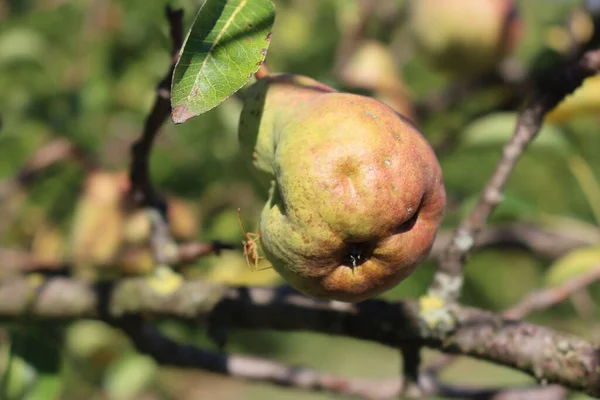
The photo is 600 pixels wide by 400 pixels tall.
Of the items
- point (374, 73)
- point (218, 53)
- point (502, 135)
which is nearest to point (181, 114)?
point (218, 53)

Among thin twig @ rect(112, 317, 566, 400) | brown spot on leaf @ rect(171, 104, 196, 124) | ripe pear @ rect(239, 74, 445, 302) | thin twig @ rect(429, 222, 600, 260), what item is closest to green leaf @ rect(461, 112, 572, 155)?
thin twig @ rect(429, 222, 600, 260)

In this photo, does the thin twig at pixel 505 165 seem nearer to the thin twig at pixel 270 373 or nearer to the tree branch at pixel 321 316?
the tree branch at pixel 321 316

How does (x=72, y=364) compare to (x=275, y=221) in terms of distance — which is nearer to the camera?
(x=275, y=221)

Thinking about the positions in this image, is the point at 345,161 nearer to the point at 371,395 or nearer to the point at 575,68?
the point at 575,68

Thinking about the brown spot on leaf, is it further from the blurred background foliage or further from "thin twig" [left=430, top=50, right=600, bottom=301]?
the blurred background foliage

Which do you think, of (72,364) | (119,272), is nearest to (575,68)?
(119,272)

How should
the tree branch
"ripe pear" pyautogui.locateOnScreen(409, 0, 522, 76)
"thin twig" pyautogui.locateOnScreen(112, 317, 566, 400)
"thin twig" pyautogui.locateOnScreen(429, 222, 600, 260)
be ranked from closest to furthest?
the tree branch, "thin twig" pyautogui.locateOnScreen(112, 317, 566, 400), "thin twig" pyautogui.locateOnScreen(429, 222, 600, 260), "ripe pear" pyautogui.locateOnScreen(409, 0, 522, 76)

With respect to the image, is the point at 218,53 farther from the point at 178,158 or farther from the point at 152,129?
the point at 178,158
